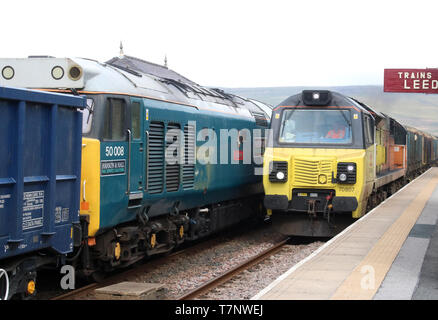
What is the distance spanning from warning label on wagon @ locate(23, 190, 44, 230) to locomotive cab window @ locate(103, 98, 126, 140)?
2.08m

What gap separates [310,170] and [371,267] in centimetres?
514

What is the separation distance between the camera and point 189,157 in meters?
11.6

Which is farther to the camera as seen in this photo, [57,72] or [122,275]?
[122,275]

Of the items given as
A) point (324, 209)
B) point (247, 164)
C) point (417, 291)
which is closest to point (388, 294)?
point (417, 291)

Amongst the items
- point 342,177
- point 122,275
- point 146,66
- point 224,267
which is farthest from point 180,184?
point 146,66

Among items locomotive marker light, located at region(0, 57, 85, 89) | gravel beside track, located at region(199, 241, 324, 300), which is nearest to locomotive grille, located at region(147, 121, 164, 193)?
locomotive marker light, located at region(0, 57, 85, 89)

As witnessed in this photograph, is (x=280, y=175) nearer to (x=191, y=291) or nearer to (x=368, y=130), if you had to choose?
(x=368, y=130)

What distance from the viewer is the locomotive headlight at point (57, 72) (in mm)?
8828

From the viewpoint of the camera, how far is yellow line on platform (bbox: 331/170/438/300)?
6.96m

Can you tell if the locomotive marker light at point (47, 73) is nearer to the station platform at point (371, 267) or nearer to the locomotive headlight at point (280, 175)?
the station platform at point (371, 267)

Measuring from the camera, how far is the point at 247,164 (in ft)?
50.7

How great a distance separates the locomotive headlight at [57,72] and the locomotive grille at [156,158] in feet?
5.74

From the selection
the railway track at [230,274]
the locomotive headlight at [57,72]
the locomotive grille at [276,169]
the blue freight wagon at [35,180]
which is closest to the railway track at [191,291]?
the railway track at [230,274]

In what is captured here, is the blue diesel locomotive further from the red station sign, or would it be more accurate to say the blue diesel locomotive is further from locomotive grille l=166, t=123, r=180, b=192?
the red station sign
